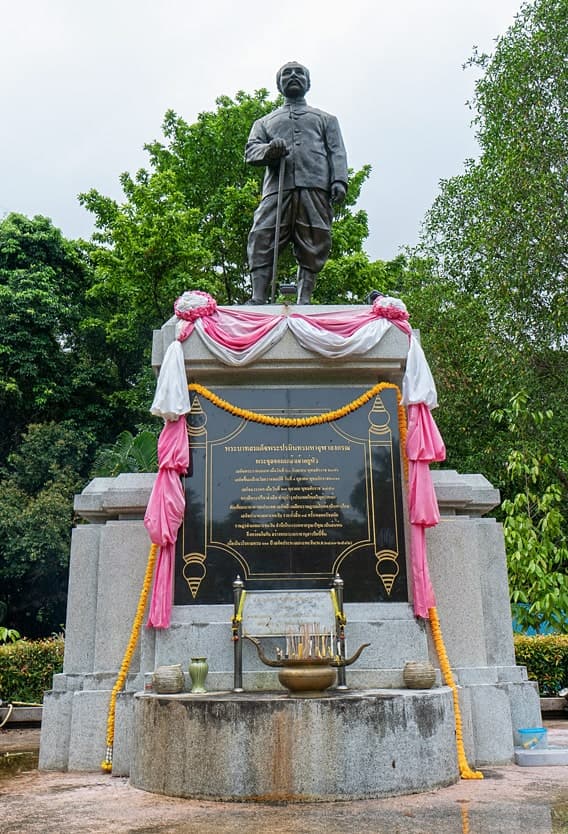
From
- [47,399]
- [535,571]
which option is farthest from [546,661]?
[47,399]

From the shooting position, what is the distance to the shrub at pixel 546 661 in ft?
34.2

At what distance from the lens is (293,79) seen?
8.71 meters

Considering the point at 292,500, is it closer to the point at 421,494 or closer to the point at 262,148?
the point at 421,494

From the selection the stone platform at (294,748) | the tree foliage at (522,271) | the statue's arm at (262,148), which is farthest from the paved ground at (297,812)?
the tree foliage at (522,271)

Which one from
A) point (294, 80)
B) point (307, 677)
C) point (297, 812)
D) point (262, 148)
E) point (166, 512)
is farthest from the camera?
point (294, 80)

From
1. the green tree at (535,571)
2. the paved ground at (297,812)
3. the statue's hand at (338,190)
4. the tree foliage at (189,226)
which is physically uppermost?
the tree foliage at (189,226)

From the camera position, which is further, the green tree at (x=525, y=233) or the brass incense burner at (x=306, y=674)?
the green tree at (x=525, y=233)

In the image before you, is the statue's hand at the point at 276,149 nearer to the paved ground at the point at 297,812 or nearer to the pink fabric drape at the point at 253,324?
the pink fabric drape at the point at 253,324

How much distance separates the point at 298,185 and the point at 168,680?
17.0 ft

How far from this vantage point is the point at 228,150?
2269cm

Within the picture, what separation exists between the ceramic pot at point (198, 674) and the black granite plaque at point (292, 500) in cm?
72

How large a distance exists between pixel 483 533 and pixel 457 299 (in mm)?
13369

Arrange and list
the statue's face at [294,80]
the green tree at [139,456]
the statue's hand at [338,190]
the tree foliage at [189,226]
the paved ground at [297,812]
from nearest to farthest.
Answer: the paved ground at [297,812]
the statue's hand at [338,190]
the statue's face at [294,80]
the green tree at [139,456]
the tree foliage at [189,226]

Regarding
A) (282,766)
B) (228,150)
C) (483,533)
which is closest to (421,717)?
(282,766)
